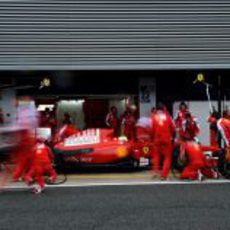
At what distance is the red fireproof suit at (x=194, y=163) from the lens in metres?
15.5

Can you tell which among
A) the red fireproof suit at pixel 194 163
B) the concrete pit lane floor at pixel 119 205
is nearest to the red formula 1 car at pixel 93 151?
the concrete pit lane floor at pixel 119 205

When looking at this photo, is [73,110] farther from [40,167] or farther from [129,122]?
[40,167]

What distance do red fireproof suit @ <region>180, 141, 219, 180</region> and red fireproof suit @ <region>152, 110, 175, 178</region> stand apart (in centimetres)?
42

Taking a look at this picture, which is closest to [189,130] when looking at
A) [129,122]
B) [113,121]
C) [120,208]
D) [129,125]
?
[120,208]

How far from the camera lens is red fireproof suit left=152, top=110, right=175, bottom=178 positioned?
16.0m

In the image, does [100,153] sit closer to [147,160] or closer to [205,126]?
[147,160]

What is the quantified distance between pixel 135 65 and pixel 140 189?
7020 millimetres

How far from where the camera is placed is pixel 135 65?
20.3 m

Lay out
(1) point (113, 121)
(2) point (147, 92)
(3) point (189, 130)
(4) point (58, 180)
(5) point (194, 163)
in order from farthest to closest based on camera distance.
A: 1. (2) point (147, 92)
2. (1) point (113, 121)
3. (3) point (189, 130)
4. (4) point (58, 180)
5. (5) point (194, 163)

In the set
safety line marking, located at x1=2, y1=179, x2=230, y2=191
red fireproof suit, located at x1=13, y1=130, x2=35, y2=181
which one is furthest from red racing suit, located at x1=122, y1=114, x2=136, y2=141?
red fireproof suit, located at x1=13, y1=130, x2=35, y2=181

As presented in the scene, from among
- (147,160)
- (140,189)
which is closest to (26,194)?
(140,189)

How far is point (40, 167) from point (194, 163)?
143 inches

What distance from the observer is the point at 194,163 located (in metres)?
15.5

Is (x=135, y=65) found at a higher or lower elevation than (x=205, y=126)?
higher
